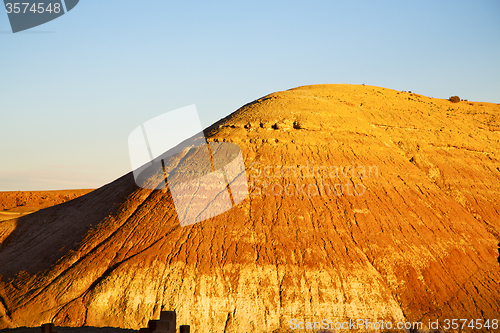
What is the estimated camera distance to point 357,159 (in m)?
33.0

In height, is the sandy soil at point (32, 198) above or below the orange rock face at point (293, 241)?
below

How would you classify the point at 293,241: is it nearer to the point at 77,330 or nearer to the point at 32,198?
the point at 77,330

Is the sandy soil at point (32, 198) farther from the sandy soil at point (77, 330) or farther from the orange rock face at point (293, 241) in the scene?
the sandy soil at point (77, 330)

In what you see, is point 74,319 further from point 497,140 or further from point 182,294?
point 497,140

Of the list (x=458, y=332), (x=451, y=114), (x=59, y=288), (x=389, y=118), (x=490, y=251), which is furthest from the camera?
(x=451, y=114)

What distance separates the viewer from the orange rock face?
2467 centimetres

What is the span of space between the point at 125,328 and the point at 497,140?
38377 mm

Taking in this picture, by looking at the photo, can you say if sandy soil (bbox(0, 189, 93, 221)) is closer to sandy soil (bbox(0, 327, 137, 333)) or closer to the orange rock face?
the orange rock face

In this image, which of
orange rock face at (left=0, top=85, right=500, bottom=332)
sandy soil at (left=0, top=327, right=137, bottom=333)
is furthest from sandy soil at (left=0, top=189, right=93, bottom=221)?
sandy soil at (left=0, top=327, right=137, bottom=333)

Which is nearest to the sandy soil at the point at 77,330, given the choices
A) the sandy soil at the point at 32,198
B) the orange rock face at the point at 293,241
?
the orange rock face at the point at 293,241

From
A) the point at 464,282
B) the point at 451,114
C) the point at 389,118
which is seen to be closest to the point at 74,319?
the point at 464,282

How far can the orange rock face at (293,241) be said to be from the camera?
80.9 ft

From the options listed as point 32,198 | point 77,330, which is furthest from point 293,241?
point 32,198

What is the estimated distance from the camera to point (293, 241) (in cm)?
2711
